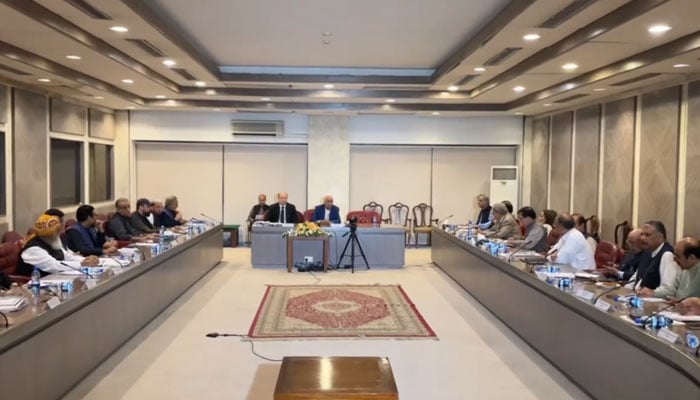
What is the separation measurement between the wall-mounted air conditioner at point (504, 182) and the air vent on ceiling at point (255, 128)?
4295mm

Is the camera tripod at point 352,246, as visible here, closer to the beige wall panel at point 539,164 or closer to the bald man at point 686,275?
the beige wall panel at point 539,164

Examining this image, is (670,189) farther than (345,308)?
Yes

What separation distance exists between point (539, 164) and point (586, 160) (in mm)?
2003

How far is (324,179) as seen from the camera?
11680 mm

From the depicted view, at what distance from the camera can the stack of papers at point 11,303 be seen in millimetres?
3531

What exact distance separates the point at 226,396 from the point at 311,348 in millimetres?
1194

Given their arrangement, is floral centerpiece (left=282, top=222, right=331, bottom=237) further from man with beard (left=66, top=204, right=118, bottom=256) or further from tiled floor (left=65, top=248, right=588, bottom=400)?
man with beard (left=66, top=204, right=118, bottom=256)

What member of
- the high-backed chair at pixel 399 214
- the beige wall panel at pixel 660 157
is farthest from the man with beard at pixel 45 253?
the high-backed chair at pixel 399 214

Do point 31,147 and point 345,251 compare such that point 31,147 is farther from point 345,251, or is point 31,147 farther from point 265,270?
point 345,251

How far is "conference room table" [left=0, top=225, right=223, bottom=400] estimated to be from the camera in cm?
329

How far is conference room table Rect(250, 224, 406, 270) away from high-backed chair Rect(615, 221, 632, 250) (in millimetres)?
3082

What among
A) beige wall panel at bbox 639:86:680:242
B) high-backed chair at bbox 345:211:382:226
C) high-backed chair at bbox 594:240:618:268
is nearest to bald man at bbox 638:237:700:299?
high-backed chair at bbox 594:240:618:268

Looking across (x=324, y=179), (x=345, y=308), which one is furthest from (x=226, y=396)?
(x=324, y=179)

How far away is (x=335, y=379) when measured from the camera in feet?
10.3
